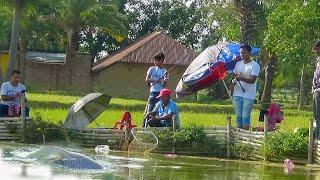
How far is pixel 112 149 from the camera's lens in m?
13.3

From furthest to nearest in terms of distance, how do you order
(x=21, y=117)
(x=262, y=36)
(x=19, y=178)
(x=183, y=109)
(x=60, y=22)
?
(x=60, y=22) < (x=262, y=36) < (x=183, y=109) < (x=21, y=117) < (x=19, y=178)

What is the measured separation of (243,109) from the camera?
13.0 metres

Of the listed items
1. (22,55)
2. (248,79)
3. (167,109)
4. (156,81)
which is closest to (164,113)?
(167,109)

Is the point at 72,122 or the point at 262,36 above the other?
the point at 262,36

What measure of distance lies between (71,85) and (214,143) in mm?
32964

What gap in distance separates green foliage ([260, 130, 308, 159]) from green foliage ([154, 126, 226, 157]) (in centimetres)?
103

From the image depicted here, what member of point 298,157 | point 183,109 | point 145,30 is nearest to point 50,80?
point 145,30

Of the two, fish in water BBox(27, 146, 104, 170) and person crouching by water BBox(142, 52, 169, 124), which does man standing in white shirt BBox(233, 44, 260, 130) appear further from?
fish in water BBox(27, 146, 104, 170)

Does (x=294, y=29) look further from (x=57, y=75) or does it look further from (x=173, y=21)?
(x=173, y=21)

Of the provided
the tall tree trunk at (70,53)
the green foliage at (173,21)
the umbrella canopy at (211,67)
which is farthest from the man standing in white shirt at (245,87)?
the green foliage at (173,21)

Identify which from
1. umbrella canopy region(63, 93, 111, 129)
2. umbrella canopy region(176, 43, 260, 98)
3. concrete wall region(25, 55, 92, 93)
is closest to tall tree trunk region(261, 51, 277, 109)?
concrete wall region(25, 55, 92, 93)

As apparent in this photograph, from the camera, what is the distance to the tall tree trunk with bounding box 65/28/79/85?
144 feet

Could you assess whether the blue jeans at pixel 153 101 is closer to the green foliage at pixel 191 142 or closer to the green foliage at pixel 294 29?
the green foliage at pixel 191 142

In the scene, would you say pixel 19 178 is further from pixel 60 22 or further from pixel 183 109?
pixel 60 22
